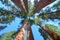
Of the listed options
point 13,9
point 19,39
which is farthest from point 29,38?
point 13,9

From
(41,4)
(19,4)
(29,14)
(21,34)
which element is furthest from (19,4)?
(21,34)

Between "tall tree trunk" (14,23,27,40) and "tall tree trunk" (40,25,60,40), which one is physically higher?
"tall tree trunk" (14,23,27,40)

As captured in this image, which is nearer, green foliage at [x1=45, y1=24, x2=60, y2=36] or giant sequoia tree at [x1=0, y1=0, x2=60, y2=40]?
green foliage at [x1=45, y1=24, x2=60, y2=36]

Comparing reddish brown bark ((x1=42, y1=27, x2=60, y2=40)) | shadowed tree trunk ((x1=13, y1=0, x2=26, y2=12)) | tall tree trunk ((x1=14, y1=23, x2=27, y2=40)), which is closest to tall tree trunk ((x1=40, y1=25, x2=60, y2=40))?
reddish brown bark ((x1=42, y1=27, x2=60, y2=40))

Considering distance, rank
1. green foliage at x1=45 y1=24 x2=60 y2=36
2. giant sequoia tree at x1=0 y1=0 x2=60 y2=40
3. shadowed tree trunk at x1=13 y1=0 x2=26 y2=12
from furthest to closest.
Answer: shadowed tree trunk at x1=13 y1=0 x2=26 y2=12
giant sequoia tree at x1=0 y1=0 x2=60 y2=40
green foliage at x1=45 y1=24 x2=60 y2=36

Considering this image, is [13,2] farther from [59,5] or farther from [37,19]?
[59,5]

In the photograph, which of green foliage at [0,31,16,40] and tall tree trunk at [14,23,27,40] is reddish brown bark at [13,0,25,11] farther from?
green foliage at [0,31,16,40]

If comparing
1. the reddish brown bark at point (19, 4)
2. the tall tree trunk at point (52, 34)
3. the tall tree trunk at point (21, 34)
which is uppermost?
the reddish brown bark at point (19, 4)

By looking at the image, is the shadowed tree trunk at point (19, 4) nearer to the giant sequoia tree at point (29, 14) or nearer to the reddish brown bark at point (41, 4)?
the giant sequoia tree at point (29, 14)

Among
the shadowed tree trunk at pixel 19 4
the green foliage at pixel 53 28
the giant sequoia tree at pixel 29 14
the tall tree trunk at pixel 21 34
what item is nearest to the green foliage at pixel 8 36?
the tall tree trunk at pixel 21 34

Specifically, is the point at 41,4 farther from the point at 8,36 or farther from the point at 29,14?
the point at 8,36

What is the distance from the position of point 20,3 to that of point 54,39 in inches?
62.4

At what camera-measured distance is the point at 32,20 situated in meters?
5.87

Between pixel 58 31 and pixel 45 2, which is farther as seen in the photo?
pixel 45 2
